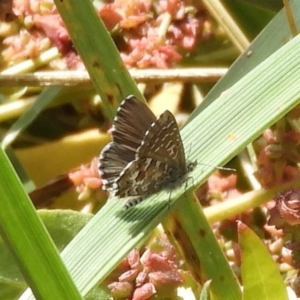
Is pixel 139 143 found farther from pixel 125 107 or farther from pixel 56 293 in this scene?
pixel 56 293

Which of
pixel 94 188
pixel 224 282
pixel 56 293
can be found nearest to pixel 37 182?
pixel 94 188

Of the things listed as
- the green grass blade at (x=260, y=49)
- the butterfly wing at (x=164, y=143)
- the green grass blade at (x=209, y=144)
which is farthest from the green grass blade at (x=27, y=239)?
the green grass blade at (x=260, y=49)

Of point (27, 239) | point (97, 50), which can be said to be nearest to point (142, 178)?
point (97, 50)

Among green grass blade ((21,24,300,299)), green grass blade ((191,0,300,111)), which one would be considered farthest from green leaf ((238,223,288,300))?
green grass blade ((191,0,300,111))

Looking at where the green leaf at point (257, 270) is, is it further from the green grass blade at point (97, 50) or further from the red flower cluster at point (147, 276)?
the green grass blade at point (97, 50)

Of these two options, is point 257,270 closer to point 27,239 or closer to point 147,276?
point 147,276

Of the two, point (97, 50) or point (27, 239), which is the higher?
point (97, 50)
